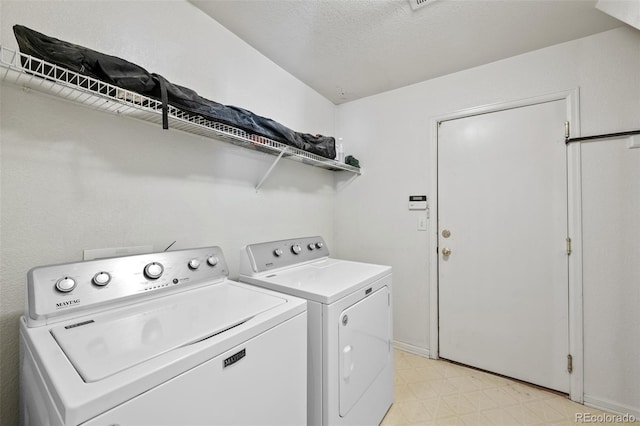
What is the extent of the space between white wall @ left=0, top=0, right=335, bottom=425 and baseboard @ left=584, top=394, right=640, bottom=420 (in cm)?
241

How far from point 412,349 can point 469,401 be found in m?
0.66

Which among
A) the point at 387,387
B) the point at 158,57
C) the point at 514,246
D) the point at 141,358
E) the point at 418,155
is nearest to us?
the point at 141,358

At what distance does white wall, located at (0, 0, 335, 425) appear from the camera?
3.41 feet

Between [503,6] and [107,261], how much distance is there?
2434 millimetres

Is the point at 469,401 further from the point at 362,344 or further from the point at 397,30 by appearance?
the point at 397,30

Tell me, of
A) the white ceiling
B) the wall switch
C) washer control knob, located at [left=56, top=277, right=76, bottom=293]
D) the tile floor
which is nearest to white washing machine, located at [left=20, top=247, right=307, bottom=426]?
washer control knob, located at [left=56, top=277, right=76, bottom=293]

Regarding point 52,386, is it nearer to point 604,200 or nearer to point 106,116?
point 106,116

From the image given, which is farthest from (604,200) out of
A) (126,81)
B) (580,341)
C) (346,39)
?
(126,81)

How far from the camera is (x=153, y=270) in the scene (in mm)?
1154

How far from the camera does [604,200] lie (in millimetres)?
1779

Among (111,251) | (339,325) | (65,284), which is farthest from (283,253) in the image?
(65,284)

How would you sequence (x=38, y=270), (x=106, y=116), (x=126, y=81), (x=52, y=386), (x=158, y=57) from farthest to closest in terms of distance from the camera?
A: (x=158, y=57), (x=106, y=116), (x=126, y=81), (x=38, y=270), (x=52, y=386)

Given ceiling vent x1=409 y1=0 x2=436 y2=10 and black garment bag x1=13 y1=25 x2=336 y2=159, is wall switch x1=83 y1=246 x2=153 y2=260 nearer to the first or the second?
black garment bag x1=13 y1=25 x2=336 y2=159

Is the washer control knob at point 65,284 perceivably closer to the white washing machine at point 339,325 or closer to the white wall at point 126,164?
the white wall at point 126,164
